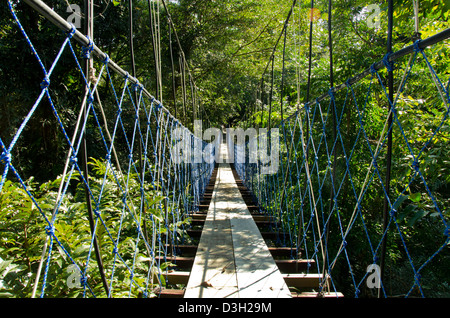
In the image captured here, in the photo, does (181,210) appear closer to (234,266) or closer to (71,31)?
(234,266)

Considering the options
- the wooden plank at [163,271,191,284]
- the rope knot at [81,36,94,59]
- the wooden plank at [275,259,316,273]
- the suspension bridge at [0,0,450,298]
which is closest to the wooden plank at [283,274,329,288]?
the suspension bridge at [0,0,450,298]

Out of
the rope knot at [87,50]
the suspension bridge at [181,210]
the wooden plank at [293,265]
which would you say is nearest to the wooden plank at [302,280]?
the suspension bridge at [181,210]

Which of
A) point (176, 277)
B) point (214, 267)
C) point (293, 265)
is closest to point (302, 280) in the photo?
point (293, 265)

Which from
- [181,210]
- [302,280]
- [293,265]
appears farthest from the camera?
[181,210]

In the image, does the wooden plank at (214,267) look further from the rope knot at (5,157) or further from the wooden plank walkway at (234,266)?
the rope knot at (5,157)

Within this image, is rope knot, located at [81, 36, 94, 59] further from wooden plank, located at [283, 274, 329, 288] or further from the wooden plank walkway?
wooden plank, located at [283, 274, 329, 288]

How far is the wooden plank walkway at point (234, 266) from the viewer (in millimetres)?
1425

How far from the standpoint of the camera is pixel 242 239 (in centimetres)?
222

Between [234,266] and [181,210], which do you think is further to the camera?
[181,210]

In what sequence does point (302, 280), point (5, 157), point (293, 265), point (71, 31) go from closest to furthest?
point (5, 157) → point (71, 31) → point (302, 280) → point (293, 265)

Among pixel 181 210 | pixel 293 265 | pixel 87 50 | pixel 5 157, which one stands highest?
pixel 87 50

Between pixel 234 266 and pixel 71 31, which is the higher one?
pixel 71 31

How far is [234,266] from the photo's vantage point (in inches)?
67.7

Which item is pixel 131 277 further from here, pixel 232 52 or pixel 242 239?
pixel 232 52
